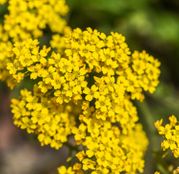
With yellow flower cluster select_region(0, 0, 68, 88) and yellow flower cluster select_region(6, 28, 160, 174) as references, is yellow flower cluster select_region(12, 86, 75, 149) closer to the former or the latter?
yellow flower cluster select_region(6, 28, 160, 174)

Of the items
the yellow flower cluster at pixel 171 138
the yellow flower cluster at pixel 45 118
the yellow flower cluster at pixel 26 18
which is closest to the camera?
the yellow flower cluster at pixel 171 138

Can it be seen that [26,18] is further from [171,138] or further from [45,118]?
[171,138]

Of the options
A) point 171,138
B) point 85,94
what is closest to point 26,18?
point 85,94

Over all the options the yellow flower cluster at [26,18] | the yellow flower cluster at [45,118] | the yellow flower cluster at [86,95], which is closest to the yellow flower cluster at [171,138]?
the yellow flower cluster at [86,95]

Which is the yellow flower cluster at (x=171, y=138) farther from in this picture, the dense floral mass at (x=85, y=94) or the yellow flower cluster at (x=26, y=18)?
the yellow flower cluster at (x=26, y=18)

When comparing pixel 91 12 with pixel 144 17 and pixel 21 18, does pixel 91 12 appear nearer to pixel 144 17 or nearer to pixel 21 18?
pixel 144 17

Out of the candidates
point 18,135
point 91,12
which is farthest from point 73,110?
point 18,135

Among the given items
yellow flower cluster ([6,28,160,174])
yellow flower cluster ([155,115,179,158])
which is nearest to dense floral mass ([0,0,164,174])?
yellow flower cluster ([6,28,160,174])

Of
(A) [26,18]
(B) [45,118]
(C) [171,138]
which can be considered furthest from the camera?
(A) [26,18]
